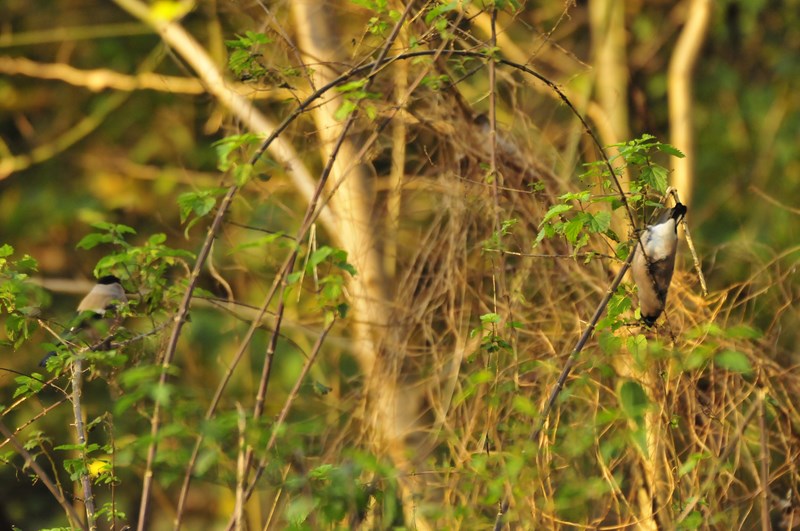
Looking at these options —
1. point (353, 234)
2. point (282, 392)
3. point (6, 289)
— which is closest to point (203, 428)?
point (6, 289)

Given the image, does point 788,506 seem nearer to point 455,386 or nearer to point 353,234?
point 455,386

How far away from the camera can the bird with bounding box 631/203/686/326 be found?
277 centimetres

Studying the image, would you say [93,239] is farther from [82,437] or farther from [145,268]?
[82,437]

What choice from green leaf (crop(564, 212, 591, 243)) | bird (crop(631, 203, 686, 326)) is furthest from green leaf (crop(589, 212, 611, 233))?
bird (crop(631, 203, 686, 326))

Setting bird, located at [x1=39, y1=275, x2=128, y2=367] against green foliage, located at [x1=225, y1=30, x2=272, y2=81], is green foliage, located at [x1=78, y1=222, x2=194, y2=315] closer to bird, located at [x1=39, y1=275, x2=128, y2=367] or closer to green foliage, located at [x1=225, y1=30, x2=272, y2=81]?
bird, located at [x1=39, y1=275, x2=128, y2=367]

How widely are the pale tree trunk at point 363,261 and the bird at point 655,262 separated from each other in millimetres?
1002

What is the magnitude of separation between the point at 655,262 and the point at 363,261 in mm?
1887

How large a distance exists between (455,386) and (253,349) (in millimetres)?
5133

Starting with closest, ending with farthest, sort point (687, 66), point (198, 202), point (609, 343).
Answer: point (609, 343) → point (198, 202) → point (687, 66)

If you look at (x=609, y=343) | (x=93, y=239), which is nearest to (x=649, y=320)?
(x=609, y=343)

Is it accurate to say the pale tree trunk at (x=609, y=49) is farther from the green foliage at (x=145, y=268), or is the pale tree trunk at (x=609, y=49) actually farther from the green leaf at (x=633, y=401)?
the green leaf at (x=633, y=401)

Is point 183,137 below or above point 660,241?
above

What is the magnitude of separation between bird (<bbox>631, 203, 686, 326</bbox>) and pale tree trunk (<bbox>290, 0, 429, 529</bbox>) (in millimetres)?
1002

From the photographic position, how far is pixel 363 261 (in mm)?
4520
